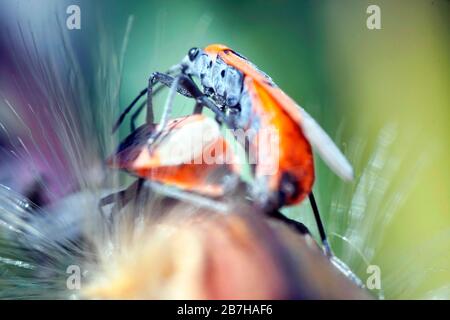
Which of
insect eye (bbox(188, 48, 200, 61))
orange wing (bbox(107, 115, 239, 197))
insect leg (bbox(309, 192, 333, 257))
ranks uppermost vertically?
insect eye (bbox(188, 48, 200, 61))

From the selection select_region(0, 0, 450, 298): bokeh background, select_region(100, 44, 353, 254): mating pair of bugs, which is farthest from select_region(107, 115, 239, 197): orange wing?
select_region(0, 0, 450, 298): bokeh background

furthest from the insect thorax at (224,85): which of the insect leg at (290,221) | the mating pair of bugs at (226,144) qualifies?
the insect leg at (290,221)

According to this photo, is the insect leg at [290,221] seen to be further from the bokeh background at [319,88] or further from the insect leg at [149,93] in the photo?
the insect leg at [149,93]

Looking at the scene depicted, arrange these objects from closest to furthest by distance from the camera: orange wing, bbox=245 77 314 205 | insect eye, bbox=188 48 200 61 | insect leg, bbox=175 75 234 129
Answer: orange wing, bbox=245 77 314 205, insect leg, bbox=175 75 234 129, insect eye, bbox=188 48 200 61

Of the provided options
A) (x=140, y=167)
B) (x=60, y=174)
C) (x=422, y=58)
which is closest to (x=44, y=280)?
(x=60, y=174)

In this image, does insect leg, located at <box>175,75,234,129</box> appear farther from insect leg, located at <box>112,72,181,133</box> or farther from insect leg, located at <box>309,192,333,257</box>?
insect leg, located at <box>309,192,333,257</box>

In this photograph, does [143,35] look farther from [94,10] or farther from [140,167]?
[140,167]

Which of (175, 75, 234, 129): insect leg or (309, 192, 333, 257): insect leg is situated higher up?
(175, 75, 234, 129): insect leg
